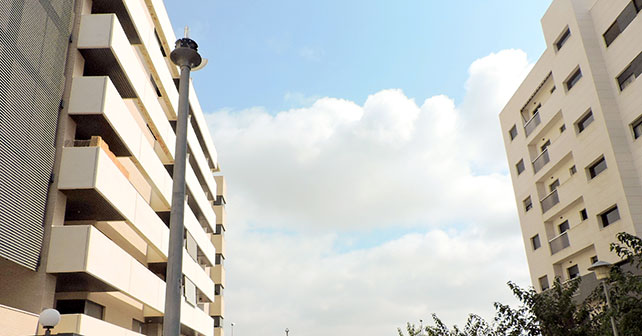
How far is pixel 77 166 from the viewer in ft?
55.0

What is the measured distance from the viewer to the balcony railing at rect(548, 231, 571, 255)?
3162 cm

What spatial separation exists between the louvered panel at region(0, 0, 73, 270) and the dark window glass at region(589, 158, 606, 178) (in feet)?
81.8

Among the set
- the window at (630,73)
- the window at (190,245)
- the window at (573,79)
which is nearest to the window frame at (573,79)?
the window at (573,79)

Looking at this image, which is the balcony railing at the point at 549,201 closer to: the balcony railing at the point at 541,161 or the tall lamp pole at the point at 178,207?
the balcony railing at the point at 541,161

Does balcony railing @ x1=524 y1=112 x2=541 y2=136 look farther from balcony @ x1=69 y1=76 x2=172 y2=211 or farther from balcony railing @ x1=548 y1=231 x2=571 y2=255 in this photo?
balcony @ x1=69 y1=76 x2=172 y2=211

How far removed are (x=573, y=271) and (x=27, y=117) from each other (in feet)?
95.4

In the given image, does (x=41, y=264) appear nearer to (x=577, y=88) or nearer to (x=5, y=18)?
(x=5, y=18)

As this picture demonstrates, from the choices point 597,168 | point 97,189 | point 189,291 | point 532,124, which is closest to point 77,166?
point 97,189

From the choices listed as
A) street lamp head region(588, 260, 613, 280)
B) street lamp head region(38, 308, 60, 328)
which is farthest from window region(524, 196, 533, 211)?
street lamp head region(38, 308, 60, 328)

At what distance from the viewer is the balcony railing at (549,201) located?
107 feet

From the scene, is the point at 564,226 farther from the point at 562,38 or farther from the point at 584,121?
the point at 562,38

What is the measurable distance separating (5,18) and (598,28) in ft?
88.1

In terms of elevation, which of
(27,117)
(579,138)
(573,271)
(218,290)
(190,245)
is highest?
(579,138)

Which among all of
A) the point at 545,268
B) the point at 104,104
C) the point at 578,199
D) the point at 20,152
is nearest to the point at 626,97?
the point at 578,199
